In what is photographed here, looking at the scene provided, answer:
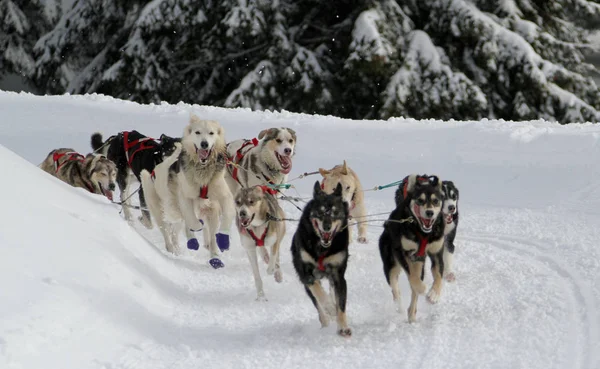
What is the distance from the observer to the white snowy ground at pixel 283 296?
437cm

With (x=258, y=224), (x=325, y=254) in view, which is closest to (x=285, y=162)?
(x=258, y=224)

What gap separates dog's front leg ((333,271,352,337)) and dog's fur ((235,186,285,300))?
0.94 meters

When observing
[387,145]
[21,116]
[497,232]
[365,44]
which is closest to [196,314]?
[497,232]

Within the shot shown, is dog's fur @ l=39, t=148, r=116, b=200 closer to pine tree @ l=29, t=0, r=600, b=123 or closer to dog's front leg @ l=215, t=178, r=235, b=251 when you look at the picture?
dog's front leg @ l=215, t=178, r=235, b=251

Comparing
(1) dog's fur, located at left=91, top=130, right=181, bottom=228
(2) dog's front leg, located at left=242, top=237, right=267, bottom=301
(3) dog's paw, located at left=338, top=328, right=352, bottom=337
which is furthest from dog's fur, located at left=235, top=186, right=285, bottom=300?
(1) dog's fur, located at left=91, top=130, right=181, bottom=228

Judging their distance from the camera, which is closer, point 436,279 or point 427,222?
point 427,222

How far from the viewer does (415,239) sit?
5.29m

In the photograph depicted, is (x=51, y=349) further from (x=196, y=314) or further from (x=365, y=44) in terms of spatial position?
(x=365, y=44)

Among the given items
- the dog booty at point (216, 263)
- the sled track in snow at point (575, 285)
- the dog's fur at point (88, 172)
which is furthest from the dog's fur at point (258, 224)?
the dog's fur at point (88, 172)

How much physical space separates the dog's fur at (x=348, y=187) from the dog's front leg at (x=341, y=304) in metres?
1.74

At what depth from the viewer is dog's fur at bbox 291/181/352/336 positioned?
5.11 m

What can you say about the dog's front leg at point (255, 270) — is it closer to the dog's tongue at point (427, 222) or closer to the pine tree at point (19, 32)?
the dog's tongue at point (427, 222)

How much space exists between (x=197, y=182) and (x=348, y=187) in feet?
4.38

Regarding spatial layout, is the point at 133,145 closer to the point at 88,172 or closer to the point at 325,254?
the point at 88,172
